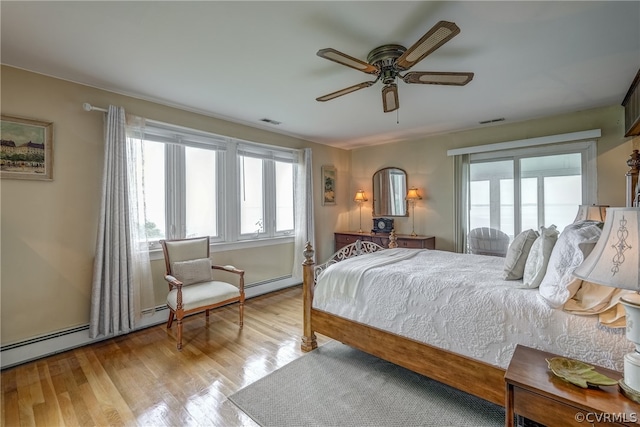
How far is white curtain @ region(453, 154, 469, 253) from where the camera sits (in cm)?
453

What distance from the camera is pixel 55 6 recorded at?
5.69ft

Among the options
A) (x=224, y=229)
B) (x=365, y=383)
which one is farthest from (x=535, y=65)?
(x=224, y=229)

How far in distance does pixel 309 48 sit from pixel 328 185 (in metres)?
3.39

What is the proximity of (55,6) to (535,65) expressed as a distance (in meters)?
3.62

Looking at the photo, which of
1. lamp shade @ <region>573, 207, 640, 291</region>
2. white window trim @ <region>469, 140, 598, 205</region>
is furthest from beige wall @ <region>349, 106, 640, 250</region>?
lamp shade @ <region>573, 207, 640, 291</region>

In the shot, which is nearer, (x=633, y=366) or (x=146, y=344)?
(x=633, y=366)

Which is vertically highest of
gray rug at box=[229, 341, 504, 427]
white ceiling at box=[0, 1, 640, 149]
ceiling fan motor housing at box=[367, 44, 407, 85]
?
white ceiling at box=[0, 1, 640, 149]

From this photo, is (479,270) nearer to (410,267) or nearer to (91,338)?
(410,267)

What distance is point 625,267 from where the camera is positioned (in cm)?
106

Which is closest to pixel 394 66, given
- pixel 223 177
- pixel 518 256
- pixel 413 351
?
pixel 518 256

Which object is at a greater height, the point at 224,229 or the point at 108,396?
the point at 224,229

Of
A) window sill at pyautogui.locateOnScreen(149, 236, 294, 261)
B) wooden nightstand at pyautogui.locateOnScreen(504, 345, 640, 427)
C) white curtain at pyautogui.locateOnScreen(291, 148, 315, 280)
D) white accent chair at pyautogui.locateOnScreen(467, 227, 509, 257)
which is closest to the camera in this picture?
wooden nightstand at pyautogui.locateOnScreen(504, 345, 640, 427)

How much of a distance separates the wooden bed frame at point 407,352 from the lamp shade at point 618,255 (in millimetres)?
836

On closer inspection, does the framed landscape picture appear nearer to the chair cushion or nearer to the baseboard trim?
the chair cushion
